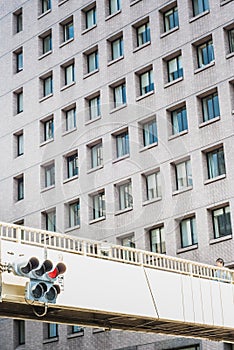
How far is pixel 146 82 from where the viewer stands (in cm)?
5834

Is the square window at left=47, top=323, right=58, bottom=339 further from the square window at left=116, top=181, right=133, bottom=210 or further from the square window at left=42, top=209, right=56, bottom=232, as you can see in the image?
the square window at left=116, top=181, right=133, bottom=210

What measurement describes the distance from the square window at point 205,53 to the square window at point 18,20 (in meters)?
20.4

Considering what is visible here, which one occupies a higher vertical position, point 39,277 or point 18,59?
point 18,59

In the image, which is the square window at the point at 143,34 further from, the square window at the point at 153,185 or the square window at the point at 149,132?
the square window at the point at 153,185

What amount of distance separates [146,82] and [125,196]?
8305 millimetres

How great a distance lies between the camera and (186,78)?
55.1 metres

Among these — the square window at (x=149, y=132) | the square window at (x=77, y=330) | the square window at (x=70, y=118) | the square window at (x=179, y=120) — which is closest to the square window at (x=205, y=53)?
the square window at (x=179, y=120)

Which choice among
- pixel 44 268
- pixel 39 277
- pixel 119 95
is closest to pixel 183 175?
pixel 119 95

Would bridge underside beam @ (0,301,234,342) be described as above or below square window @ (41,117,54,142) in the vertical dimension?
below

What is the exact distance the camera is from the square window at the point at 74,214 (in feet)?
198

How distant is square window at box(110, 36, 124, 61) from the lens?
60750 mm

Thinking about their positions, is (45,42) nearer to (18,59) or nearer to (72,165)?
(18,59)

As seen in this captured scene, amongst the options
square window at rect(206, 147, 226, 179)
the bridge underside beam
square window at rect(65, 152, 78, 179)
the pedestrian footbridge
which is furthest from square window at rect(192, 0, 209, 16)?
the bridge underside beam

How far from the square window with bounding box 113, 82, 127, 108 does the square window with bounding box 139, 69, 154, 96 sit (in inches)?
62.0
